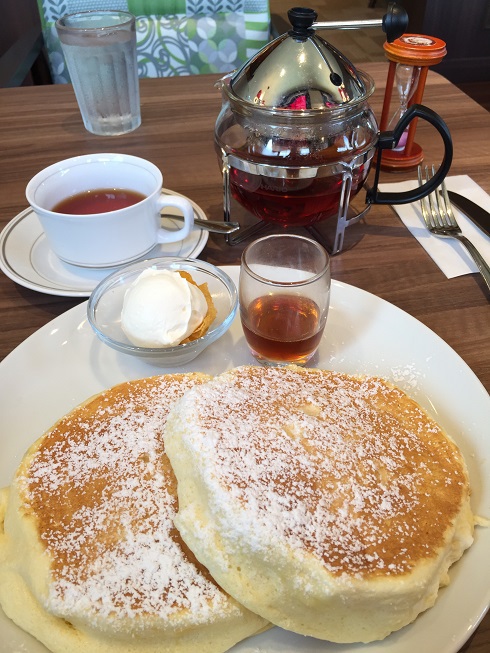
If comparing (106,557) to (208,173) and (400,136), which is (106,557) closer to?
(400,136)

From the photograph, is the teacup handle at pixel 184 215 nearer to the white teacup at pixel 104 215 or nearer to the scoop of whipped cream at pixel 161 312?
the white teacup at pixel 104 215

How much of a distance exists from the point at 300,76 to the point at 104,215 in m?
0.51

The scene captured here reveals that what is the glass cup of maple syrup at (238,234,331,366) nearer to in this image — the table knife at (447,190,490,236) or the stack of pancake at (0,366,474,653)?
the stack of pancake at (0,366,474,653)

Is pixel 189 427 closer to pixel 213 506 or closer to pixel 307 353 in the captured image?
pixel 213 506

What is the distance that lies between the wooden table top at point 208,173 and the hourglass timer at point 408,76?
0.19 feet

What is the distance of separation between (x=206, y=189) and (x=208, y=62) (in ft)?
4.19

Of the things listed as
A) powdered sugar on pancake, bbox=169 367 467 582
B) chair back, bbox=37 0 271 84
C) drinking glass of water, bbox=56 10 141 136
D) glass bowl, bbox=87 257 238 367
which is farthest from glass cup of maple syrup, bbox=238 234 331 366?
chair back, bbox=37 0 271 84

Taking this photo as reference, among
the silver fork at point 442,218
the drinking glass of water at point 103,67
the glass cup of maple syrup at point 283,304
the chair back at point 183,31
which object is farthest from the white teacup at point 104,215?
the chair back at point 183,31

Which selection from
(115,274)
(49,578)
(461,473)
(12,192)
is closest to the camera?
(49,578)

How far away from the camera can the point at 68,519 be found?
68cm

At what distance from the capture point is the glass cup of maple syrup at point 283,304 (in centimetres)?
98

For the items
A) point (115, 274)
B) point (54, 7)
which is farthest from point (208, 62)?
point (115, 274)

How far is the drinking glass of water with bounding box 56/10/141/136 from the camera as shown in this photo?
5.17 feet

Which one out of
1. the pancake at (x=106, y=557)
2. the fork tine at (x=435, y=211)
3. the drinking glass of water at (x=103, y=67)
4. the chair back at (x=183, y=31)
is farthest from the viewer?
the chair back at (x=183, y=31)
